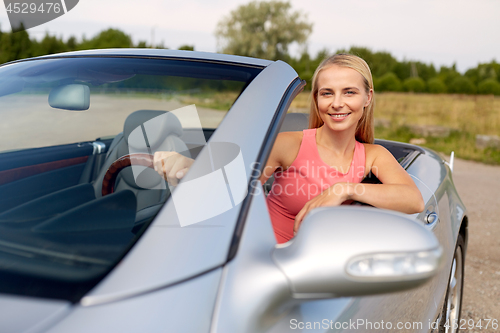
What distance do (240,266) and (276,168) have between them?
2.83ft

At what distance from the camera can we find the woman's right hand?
1.10 meters

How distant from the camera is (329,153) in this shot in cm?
164

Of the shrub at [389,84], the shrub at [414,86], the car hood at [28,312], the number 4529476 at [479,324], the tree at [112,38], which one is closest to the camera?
the car hood at [28,312]

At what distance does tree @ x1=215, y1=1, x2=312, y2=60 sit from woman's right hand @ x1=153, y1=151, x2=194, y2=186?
42.1 metres

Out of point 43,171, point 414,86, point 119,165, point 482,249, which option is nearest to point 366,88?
point 119,165

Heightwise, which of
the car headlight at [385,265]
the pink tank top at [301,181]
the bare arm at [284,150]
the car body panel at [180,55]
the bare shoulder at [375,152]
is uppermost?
the car body panel at [180,55]

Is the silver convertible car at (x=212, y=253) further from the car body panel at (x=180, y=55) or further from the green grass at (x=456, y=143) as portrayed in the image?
the green grass at (x=456, y=143)

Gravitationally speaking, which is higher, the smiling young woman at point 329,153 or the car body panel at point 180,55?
the car body panel at point 180,55

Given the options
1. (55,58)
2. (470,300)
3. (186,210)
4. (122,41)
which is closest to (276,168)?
(186,210)

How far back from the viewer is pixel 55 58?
63.4 inches

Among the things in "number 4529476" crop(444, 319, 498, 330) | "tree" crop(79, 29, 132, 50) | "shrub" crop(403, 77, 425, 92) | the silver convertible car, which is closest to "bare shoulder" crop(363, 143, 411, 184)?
the silver convertible car

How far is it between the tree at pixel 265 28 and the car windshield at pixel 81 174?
41.6 m

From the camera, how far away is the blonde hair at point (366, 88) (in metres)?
1.57

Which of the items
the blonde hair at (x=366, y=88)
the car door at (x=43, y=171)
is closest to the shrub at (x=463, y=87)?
the blonde hair at (x=366, y=88)
